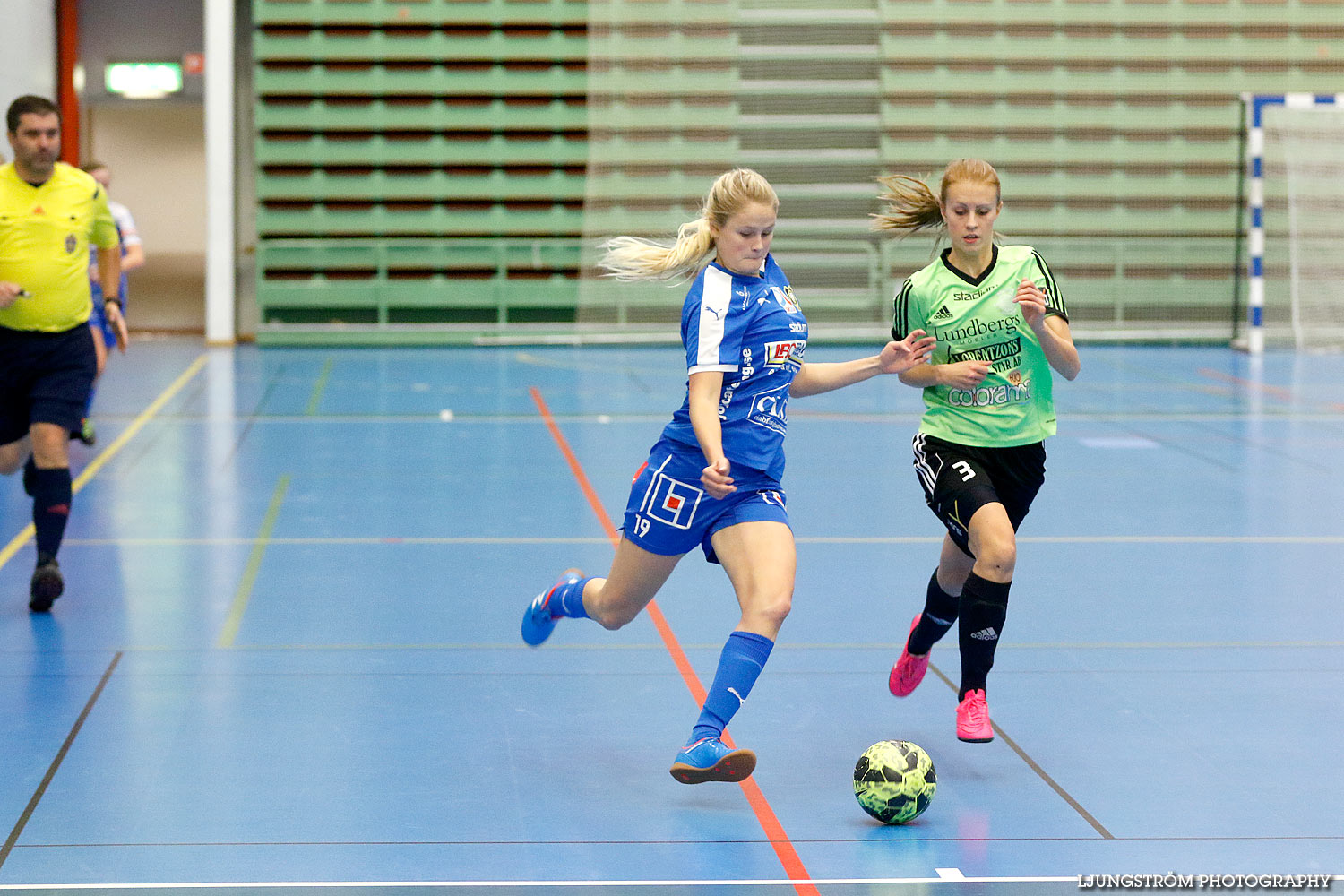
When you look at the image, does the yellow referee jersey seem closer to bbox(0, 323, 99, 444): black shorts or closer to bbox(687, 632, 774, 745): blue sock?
bbox(0, 323, 99, 444): black shorts

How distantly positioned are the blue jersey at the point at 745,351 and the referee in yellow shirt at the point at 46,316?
332 centimetres

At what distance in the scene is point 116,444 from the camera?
428 inches

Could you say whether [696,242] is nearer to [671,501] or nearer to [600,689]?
[671,501]

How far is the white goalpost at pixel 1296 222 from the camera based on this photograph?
18.1 m

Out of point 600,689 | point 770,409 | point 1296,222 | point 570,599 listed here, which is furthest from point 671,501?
point 1296,222

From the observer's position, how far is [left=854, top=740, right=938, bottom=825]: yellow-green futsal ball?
3926 millimetres

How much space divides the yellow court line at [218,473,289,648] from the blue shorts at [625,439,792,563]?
221cm

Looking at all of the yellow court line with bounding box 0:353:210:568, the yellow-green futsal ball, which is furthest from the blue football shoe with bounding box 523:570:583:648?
the yellow court line with bounding box 0:353:210:568

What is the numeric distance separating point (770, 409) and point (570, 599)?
1.06 metres

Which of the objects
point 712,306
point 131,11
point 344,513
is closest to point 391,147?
point 131,11

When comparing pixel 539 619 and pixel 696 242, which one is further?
pixel 539 619

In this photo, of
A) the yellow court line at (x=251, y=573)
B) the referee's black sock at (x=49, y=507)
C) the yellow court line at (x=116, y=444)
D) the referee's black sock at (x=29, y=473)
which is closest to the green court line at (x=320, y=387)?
the yellow court line at (x=116, y=444)

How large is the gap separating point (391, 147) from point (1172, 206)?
10347 millimetres

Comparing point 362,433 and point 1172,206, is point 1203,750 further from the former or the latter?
point 1172,206
